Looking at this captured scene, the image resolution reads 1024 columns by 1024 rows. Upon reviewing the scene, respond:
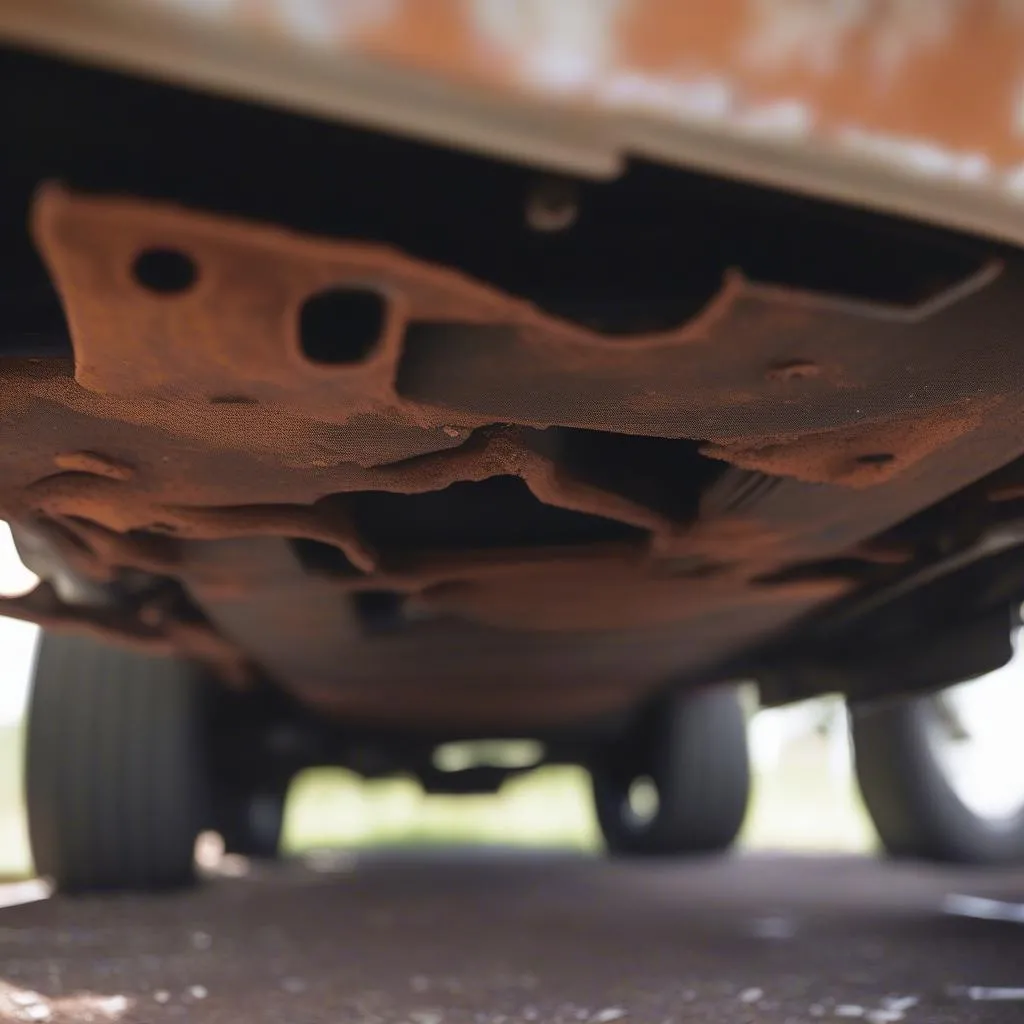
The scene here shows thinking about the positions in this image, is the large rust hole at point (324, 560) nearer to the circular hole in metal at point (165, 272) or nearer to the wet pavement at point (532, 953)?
the wet pavement at point (532, 953)

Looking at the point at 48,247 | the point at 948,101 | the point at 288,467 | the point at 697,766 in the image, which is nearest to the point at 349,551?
the point at 288,467

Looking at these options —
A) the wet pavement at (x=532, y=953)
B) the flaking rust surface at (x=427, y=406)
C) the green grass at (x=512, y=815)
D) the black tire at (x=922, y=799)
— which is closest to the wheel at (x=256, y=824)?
the wet pavement at (x=532, y=953)

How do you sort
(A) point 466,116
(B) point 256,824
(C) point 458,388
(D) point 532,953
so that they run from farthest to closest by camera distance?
(B) point 256,824 → (D) point 532,953 → (C) point 458,388 → (A) point 466,116

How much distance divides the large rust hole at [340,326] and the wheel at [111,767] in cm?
146

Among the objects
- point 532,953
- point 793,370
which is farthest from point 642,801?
point 793,370

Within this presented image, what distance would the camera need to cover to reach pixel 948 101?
1.58 ft

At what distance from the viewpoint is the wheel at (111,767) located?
6.02ft

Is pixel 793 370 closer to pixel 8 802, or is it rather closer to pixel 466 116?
pixel 466 116

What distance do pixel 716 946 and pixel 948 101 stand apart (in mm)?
1171

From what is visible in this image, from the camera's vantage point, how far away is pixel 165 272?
542 millimetres

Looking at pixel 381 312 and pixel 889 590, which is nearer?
pixel 381 312

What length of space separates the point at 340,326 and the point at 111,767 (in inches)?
58.4

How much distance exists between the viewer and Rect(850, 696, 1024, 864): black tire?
2.32m

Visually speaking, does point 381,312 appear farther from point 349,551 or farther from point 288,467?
point 349,551
